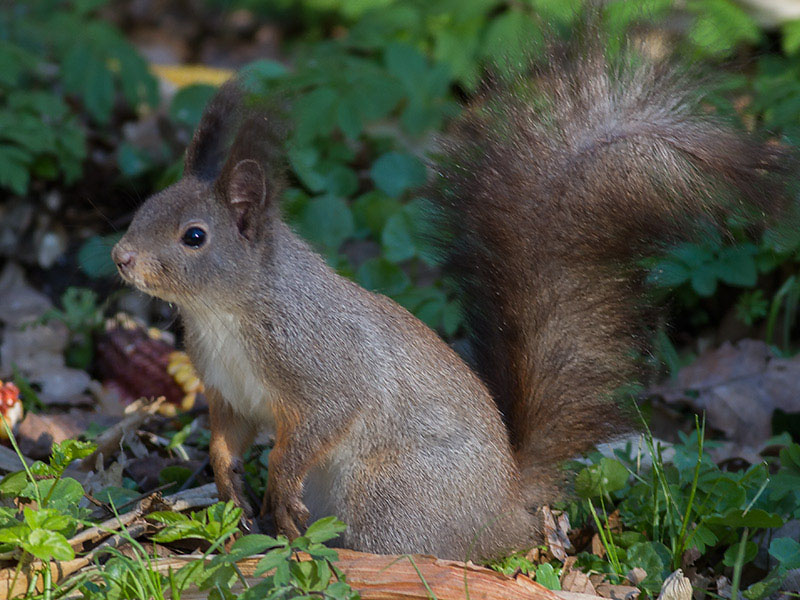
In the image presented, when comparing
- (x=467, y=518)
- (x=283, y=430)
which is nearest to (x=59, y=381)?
(x=283, y=430)

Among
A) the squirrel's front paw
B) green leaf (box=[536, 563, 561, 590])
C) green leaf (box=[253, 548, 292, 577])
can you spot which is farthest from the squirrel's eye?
green leaf (box=[536, 563, 561, 590])

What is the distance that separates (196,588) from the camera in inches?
69.6

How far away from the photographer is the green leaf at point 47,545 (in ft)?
5.22

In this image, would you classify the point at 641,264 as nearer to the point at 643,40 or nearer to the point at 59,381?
the point at 643,40

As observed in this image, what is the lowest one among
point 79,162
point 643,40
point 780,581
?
point 780,581

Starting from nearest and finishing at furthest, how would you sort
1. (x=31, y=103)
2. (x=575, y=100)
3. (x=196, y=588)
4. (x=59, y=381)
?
(x=196, y=588), (x=575, y=100), (x=59, y=381), (x=31, y=103)

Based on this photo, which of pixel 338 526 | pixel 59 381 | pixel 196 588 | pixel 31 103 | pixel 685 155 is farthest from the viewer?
pixel 31 103

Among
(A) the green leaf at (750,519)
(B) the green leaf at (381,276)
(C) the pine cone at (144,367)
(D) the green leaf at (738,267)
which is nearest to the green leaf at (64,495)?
(C) the pine cone at (144,367)

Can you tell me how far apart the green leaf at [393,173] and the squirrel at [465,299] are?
1.42 metres

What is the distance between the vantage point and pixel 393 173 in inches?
142

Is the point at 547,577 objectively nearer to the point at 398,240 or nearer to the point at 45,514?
the point at 45,514

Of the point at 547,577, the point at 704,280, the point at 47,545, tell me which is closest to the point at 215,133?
the point at 47,545

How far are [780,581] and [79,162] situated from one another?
302cm

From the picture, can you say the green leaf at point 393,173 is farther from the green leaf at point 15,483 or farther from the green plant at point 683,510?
the green leaf at point 15,483
